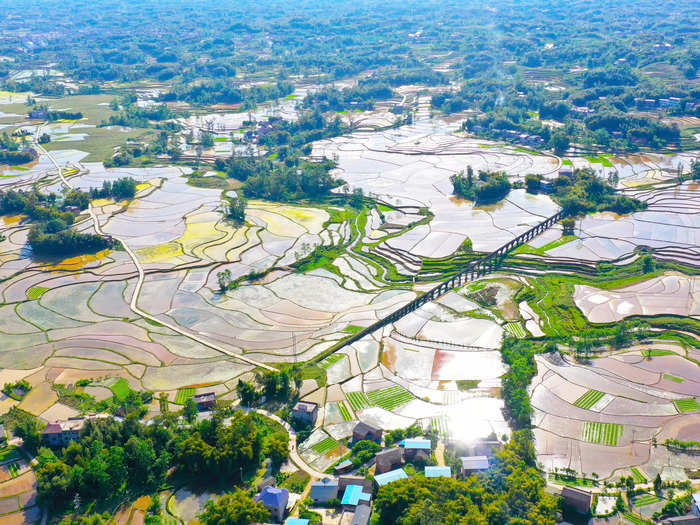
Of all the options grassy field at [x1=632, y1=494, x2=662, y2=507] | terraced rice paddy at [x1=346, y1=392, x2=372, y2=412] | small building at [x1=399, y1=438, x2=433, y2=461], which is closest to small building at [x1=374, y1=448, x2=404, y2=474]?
small building at [x1=399, y1=438, x2=433, y2=461]

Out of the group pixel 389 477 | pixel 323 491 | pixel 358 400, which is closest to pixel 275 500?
pixel 323 491

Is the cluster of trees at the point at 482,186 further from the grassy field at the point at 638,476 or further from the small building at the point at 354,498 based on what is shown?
the small building at the point at 354,498

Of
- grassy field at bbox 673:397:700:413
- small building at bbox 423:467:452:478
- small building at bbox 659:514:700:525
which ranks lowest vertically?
grassy field at bbox 673:397:700:413

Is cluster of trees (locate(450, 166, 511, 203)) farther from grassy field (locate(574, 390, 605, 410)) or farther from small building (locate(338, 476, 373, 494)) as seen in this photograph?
small building (locate(338, 476, 373, 494))

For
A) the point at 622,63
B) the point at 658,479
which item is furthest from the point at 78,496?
the point at 622,63

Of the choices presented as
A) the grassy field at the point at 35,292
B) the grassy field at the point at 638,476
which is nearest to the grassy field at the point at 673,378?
the grassy field at the point at 638,476

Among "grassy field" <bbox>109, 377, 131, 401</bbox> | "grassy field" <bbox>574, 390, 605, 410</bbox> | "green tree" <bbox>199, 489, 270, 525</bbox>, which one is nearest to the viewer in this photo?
"green tree" <bbox>199, 489, 270, 525</bbox>

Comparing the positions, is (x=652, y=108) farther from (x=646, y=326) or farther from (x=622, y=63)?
(x=646, y=326)

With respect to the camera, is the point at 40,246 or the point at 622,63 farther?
the point at 622,63
